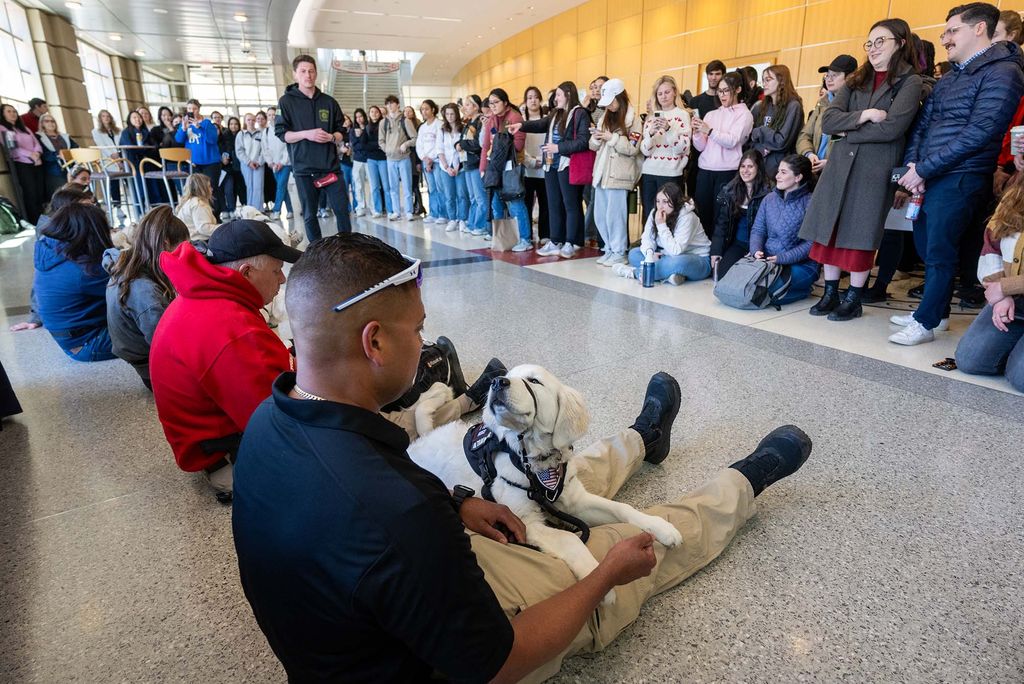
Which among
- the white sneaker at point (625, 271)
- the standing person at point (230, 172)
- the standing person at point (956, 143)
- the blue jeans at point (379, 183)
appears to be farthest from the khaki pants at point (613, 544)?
the standing person at point (230, 172)

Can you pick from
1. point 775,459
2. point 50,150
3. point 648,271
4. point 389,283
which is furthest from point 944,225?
point 50,150

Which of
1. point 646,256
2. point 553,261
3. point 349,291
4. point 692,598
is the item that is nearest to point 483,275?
point 553,261

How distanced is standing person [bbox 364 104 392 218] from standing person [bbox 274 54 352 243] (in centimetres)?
448

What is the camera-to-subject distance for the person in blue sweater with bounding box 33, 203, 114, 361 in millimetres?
3186

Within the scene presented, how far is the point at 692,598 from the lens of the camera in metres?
1.62

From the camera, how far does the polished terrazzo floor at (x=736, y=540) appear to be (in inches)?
57.2

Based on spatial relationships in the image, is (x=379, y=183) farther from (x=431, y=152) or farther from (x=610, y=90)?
(x=610, y=90)

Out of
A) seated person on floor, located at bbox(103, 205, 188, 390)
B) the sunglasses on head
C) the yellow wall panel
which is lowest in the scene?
seated person on floor, located at bbox(103, 205, 188, 390)

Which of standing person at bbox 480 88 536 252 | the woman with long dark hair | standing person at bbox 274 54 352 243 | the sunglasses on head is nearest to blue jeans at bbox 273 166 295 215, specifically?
standing person at bbox 480 88 536 252

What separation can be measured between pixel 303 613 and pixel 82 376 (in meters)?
3.26

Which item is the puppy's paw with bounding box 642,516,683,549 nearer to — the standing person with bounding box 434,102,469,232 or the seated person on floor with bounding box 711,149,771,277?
the seated person on floor with bounding box 711,149,771,277

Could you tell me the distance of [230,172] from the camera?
10648mm

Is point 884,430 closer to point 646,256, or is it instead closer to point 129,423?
point 646,256

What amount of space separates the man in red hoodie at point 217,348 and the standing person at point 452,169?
6570 mm
